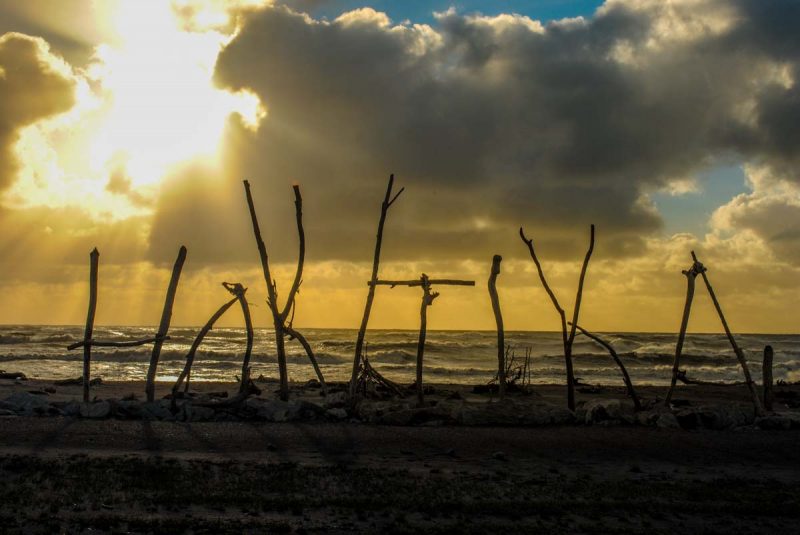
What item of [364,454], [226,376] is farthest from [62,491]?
[226,376]

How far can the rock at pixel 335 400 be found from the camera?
674 inches

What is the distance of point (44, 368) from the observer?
126 ft

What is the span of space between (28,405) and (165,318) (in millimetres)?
3249

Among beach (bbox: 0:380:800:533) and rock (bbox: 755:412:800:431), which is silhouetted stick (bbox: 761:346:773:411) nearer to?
rock (bbox: 755:412:800:431)

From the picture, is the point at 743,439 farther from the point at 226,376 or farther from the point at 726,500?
the point at 226,376

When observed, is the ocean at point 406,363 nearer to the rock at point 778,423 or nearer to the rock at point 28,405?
the rock at point 778,423

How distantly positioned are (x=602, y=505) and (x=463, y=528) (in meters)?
2.05

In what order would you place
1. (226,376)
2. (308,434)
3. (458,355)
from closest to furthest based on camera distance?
(308,434)
(226,376)
(458,355)

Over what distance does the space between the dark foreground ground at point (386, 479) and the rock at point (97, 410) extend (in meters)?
0.52

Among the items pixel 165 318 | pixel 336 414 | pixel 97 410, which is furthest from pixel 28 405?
pixel 336 414

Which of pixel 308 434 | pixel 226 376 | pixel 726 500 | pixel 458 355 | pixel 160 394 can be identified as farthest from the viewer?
pixel 458 355

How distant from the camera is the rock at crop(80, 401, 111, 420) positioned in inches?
604

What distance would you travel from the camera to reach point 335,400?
57.6 feet

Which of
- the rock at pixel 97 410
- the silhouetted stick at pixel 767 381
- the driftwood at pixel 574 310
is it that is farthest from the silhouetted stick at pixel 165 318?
the silhouetted stick at pixel 767 381
